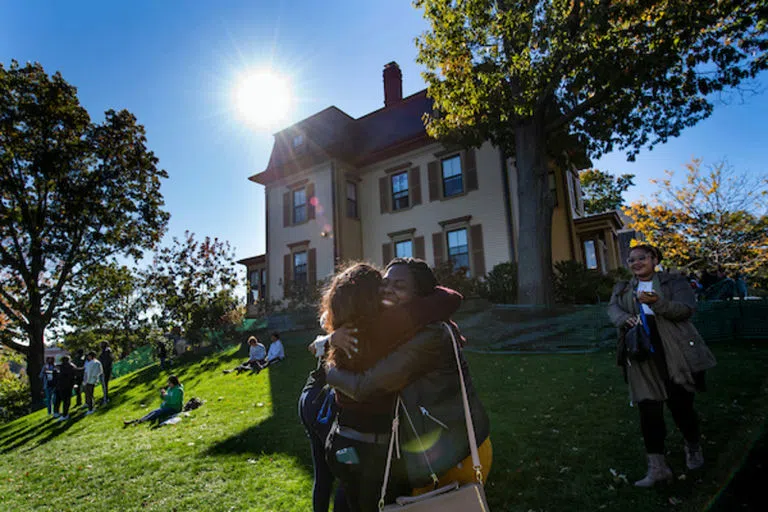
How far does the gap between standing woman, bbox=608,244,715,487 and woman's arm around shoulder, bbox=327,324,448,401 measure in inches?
89.0

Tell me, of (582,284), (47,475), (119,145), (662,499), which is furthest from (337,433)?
(119,145)

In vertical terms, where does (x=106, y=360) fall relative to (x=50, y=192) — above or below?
below

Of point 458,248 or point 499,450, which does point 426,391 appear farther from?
point 458,248

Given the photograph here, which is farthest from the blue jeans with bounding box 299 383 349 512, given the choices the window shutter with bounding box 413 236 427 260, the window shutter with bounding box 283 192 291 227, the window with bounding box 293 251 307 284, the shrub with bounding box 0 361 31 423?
the shrub with bounding box 0 361 31 423

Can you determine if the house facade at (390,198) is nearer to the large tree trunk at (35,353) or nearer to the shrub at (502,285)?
the shrub at (502,285)

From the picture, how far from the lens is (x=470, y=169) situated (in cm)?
1902

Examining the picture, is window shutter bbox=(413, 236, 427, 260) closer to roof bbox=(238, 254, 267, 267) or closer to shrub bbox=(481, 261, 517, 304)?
shrub bbox=(481, 261, 517, 304)

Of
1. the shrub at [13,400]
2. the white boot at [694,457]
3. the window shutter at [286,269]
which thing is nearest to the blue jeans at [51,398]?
the shrub at [13,400]

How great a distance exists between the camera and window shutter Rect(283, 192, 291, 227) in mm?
24091

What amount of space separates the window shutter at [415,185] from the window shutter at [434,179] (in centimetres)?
58

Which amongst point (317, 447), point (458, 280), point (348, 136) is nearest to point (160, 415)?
point (317, 447)

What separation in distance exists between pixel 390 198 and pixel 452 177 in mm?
3516

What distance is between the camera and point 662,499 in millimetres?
3172

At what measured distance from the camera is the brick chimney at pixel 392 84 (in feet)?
79.1
